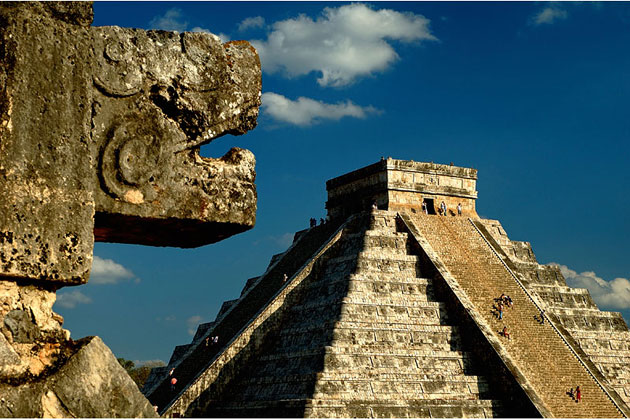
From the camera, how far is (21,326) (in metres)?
3.20

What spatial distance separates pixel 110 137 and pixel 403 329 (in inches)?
1092

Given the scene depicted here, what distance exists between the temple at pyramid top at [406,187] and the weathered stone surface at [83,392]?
110 ft

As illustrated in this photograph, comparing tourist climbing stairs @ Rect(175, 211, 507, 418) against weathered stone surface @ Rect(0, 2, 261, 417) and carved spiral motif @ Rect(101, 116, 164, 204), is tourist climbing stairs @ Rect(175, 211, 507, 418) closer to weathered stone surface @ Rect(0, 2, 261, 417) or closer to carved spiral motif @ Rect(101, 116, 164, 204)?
weathered stone surface @ Rect(0, 2, 261, 417)

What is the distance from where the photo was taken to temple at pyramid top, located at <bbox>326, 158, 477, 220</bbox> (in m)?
36.9

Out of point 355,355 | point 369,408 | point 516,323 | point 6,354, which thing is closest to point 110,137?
point 6,354

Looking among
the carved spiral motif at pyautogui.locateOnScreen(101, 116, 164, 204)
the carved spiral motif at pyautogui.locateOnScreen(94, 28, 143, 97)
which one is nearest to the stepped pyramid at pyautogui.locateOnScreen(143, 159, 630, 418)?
the carved spiral motif at pyautogui.locateOnScreen(101, 116, 164, 204)

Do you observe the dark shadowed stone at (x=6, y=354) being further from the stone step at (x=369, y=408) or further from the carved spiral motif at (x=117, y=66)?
the stone step at (x=369, y=408)

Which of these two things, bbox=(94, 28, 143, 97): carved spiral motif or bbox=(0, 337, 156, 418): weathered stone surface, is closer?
bbox=(0, 337, 156, 418): weathered stone surface

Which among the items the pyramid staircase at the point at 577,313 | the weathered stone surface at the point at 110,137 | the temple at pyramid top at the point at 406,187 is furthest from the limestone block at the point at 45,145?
the temple at pyramid top at the point at 406,187

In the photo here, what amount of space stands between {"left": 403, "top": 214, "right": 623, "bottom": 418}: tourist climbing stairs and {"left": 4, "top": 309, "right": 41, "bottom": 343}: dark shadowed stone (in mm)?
26951

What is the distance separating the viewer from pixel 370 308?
101ft

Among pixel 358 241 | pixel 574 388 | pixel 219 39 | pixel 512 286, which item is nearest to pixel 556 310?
pixel 512 286

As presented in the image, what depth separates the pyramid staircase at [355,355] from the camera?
90.9 ft

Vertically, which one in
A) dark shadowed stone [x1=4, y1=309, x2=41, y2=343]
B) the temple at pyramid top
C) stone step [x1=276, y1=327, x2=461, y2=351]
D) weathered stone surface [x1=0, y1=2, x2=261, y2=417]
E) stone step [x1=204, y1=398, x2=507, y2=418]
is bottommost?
stone step [x1=204, y1=398, x2=507, y2=418]
